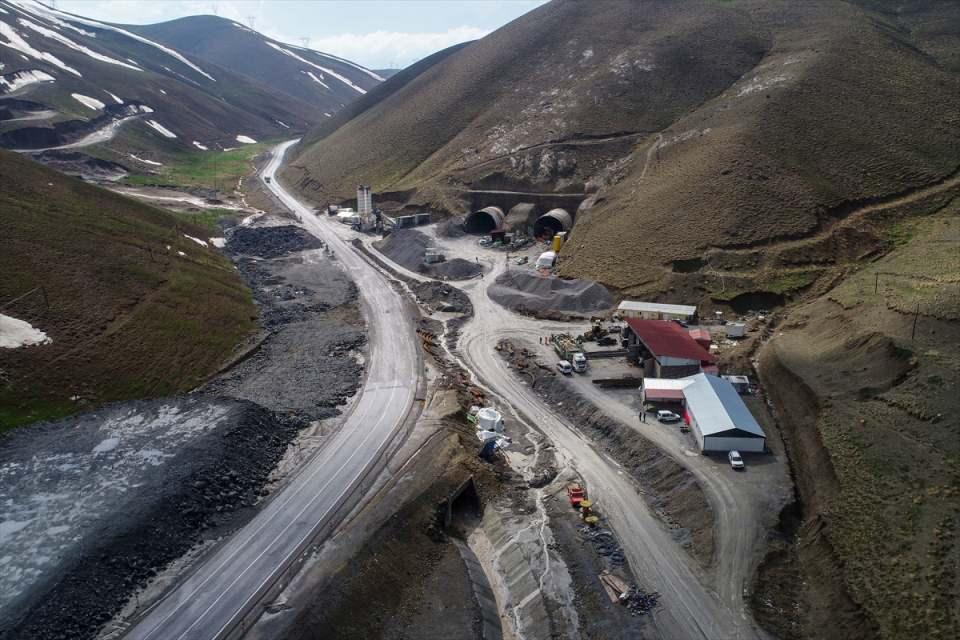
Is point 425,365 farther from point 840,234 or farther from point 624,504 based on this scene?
point 840,234

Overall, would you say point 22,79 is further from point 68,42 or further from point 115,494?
point 115,494

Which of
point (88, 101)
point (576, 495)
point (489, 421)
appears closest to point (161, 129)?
point (88, 101)

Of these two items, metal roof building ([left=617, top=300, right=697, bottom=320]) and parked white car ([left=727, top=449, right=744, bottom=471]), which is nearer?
parked white car ([left=727, top=449, right=744, bottom=471])

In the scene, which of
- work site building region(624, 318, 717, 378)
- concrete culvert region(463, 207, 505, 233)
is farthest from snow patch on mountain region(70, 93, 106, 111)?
work site building region(624, 318, 717, 378)

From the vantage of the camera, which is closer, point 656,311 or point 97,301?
point 97,301

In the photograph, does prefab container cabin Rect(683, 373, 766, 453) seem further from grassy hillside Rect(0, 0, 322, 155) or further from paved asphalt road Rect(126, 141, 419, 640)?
grassy hillside Rect(0, 0, 322, 155)
